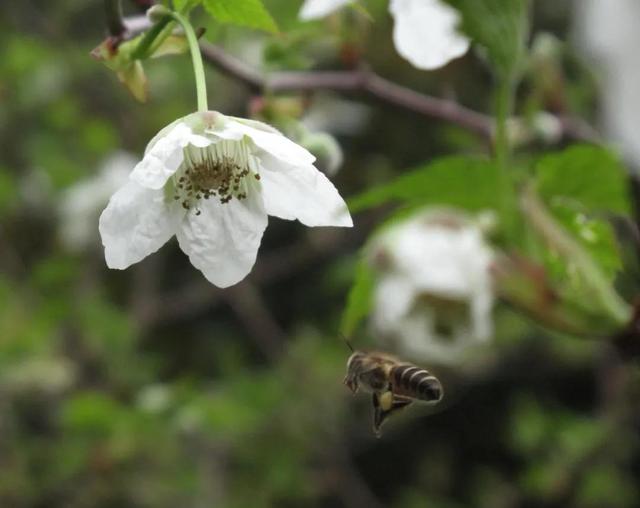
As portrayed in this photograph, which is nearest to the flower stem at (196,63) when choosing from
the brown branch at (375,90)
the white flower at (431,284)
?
the brown branch at (375,90)

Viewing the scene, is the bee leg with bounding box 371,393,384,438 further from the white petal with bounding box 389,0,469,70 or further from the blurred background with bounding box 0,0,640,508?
the blurred background with bounding box 0,0,640,508

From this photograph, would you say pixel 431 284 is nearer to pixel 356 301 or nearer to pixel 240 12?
pixel 356 301

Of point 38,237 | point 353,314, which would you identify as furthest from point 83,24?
point 353,314

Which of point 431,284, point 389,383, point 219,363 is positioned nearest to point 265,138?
point 389,383

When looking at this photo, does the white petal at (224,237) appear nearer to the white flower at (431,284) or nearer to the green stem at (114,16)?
the green stem at (114,16)

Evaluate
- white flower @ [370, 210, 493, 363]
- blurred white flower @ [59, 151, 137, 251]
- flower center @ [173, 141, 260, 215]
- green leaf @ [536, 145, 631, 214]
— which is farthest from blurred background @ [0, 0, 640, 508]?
flower center @ [173, 141, 260, 215]

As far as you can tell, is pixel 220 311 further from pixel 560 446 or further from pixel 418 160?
pixel 560 446
